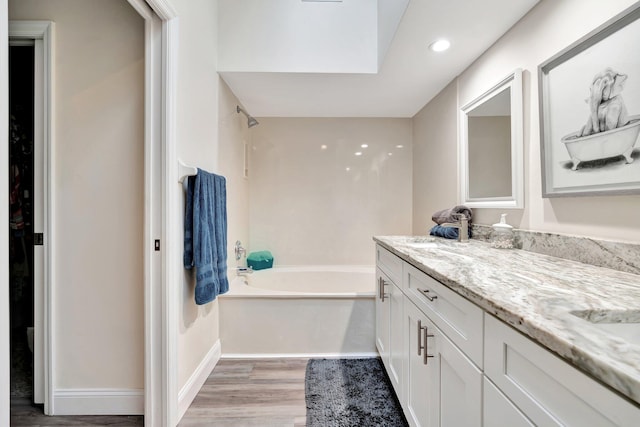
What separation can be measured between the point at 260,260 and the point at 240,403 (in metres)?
1.43

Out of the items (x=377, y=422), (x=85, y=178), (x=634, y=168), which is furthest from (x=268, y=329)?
(x=634, y=168)

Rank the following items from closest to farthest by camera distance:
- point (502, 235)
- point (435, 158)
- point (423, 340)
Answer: point (423, 340) → point (502, 235) → point (435, 158)

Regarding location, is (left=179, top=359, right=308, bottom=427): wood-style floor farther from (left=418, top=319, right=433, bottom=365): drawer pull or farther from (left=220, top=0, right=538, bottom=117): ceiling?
(left=220, top=0, right=538, bottom=117): ceiling

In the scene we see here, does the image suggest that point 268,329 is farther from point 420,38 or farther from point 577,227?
point 420,38

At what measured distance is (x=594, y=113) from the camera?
3.42ft

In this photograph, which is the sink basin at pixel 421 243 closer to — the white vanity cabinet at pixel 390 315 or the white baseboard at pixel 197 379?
the white vanity cabinet at pixel 390 315

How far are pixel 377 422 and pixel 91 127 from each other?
6.96 feet

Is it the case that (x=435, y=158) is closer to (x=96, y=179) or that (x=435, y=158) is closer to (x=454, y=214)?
(x=454, y=214)

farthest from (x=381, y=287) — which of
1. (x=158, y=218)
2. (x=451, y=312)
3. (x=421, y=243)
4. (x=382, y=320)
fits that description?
(x=158, y=218)

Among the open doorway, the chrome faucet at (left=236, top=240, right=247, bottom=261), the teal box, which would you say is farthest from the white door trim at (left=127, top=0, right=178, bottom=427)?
the teal box

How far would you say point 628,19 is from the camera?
3.00 ft

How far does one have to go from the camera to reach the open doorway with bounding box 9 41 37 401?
171cm

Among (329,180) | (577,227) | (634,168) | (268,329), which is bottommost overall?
(268,329)

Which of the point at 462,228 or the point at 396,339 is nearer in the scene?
the point at 396,339
